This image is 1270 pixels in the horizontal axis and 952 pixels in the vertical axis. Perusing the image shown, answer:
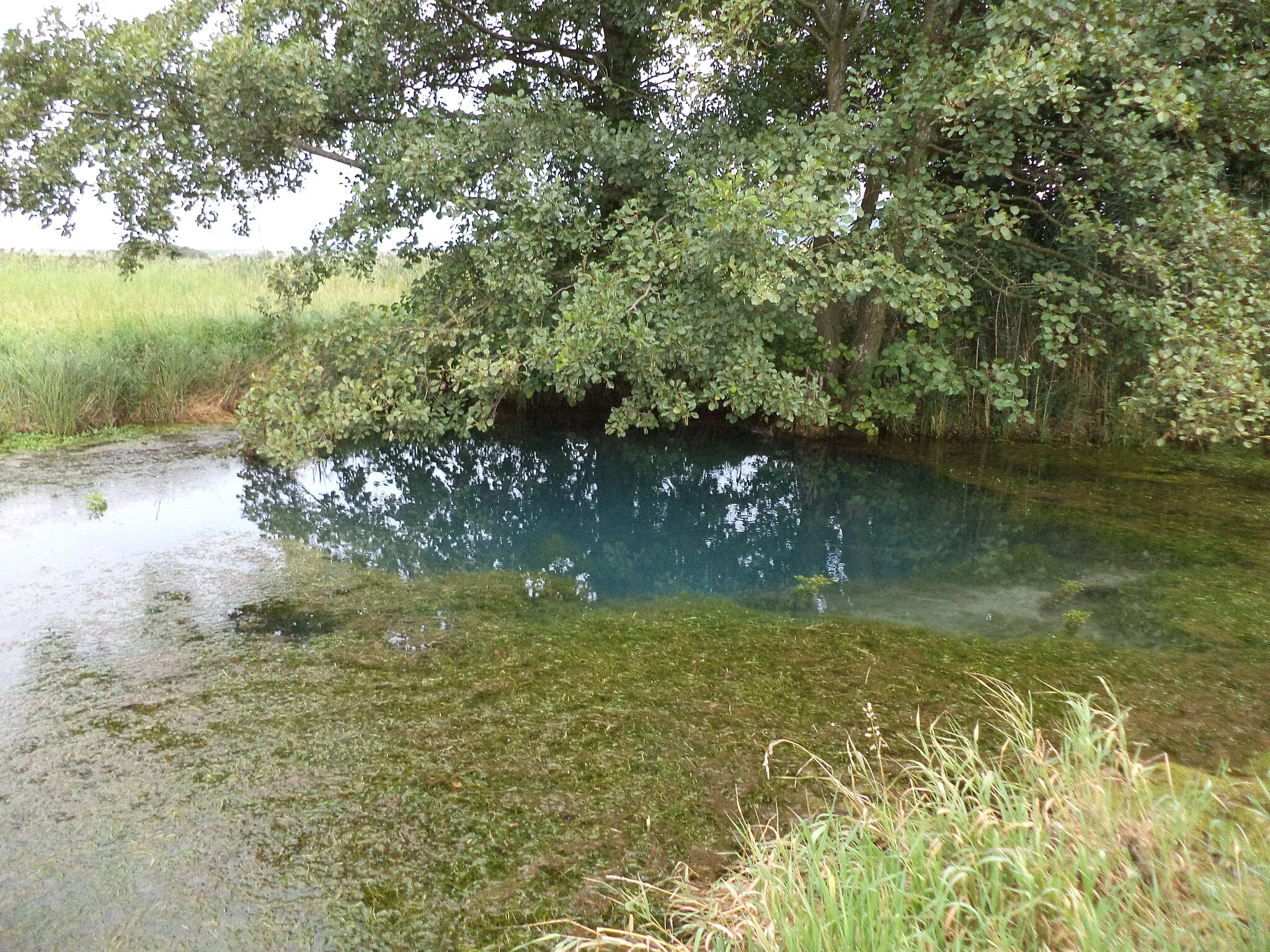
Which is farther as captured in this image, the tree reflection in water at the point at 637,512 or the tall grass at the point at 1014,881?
the tree reflection in water at the point at 637,512

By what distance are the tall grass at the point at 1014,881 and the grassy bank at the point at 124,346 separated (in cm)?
690

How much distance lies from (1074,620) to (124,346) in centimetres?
795

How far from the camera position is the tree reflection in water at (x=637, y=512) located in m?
5.26

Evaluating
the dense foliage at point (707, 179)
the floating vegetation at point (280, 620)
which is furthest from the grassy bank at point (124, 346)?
the floating vegetation at point (280, 620)

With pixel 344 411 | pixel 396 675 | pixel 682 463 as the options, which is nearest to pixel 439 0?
pixel 344 411

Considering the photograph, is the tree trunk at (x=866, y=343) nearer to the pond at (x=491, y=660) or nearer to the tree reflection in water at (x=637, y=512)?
the tree reflection in water at (x=637, y=512)

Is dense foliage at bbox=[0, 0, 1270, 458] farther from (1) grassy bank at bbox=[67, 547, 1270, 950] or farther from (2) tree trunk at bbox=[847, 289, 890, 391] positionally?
(1) grassy bank at bbox=[67, 547, 1270, 950]

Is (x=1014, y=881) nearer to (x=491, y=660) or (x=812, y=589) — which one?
(x=491, y=660)

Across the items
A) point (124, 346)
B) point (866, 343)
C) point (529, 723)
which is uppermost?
point (866, 343)

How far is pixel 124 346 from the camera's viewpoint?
8.02 metres

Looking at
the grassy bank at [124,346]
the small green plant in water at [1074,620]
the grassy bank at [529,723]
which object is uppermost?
the grassy bank at [124,346]

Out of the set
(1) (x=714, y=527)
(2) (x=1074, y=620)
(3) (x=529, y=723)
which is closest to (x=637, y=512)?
(1) (x=714, y=527)

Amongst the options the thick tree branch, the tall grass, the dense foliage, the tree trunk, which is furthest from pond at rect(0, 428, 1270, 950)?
the thick tree branch

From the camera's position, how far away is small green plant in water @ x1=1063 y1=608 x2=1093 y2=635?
414 cm
